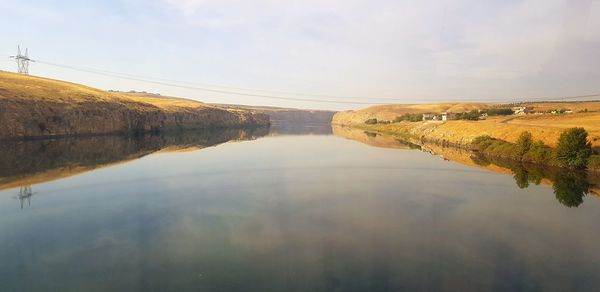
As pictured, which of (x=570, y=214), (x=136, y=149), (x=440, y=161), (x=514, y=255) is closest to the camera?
(x=514, y=255)

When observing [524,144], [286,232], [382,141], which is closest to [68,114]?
[382,141]

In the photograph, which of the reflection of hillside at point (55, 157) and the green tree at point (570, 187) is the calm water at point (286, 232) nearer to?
the green tree at point (570, 187)

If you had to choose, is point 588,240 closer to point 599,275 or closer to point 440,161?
point 599,275

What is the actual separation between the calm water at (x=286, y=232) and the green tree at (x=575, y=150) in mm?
4544

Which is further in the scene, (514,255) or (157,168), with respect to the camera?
(157,168)

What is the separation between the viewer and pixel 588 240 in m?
20.0

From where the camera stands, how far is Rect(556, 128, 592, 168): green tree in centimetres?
4281

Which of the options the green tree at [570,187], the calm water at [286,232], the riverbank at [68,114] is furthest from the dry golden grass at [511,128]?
the riverbank at [68,114]

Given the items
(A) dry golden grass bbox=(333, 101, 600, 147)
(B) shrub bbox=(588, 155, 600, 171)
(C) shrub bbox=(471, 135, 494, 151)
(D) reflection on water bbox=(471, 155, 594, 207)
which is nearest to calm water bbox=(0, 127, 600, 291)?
(D) reflection on water bbox=(471, 155, 594, 207)

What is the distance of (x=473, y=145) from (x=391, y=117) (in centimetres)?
13464

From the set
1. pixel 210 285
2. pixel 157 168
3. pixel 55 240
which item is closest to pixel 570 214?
pixel 210 285

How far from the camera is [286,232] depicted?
65.3 feet

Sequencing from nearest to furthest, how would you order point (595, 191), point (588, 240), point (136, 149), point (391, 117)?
1. point (588, 240)
2. point (595, 191)
3. point (136, 149)
4. point (391, 117)

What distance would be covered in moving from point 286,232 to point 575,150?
39.8 meters
